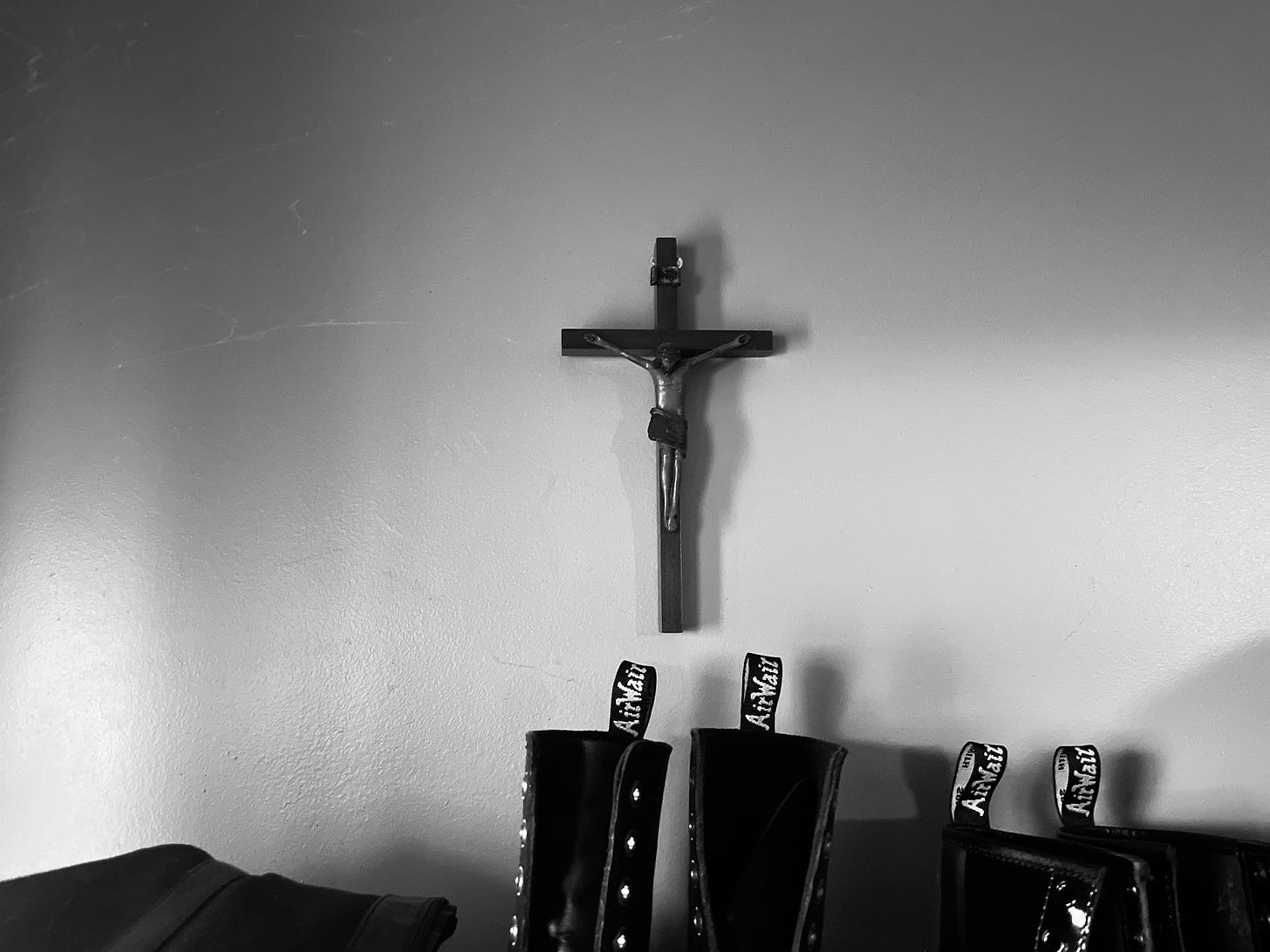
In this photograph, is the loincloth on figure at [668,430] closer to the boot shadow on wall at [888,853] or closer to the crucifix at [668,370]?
the crucifix at [668,370]

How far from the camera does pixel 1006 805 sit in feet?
4.87

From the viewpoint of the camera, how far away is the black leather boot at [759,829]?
3.80 feet

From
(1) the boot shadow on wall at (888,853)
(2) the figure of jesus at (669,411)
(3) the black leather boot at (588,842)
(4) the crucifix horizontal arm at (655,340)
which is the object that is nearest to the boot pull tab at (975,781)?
(1) the boot shadow on wall at (888,853)

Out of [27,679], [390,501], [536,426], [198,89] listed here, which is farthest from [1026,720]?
[198,89]

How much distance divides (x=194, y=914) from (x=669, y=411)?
923mm

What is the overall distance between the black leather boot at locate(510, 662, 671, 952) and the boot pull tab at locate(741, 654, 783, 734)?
146 millimetres

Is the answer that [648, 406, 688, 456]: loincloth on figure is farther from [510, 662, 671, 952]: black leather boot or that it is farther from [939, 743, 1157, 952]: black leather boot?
[939, 743, 1157, 952]: black leather boot

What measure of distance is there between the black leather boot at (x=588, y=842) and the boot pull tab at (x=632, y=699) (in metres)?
0.04

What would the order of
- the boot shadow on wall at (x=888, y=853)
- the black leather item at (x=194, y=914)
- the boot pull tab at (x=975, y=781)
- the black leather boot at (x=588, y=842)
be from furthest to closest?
the boot shadow on wall at (x=888, y=853)
the boot pull tab at (x=975, y=781)
the black leather boot at (x=588, y=842)
the black leather item at (x=194, y=914)

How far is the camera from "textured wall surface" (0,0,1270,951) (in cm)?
147

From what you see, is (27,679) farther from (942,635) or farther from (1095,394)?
(1095,394)

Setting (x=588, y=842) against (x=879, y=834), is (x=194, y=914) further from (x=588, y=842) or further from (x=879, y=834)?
(x=879, y=834)

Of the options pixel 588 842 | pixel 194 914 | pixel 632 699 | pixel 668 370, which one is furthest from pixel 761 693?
pixel 194 914

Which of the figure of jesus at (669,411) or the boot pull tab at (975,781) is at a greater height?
the figure of jesus at (669,411)
